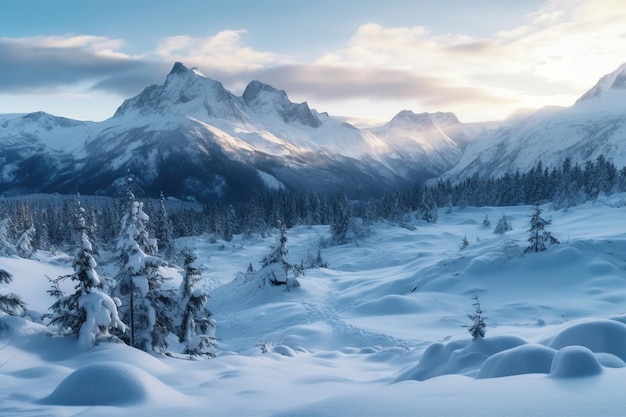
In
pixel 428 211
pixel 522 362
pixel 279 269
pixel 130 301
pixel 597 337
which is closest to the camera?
pixel 522 362

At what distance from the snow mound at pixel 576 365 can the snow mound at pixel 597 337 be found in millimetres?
3655

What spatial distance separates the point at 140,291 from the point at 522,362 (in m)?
13.1

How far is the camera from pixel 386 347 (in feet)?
60.7

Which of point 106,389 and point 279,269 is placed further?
point 279,269

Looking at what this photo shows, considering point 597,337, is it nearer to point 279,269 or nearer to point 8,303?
point 8,303

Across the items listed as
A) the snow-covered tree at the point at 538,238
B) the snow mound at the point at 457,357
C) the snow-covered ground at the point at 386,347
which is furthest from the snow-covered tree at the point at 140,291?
the snow-covered tree at the point at 538,238

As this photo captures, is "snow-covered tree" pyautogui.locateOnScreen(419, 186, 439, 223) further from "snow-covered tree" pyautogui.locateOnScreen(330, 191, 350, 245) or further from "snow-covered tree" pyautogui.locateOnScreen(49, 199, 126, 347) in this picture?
"snow-covered tree" pyautogui.locateOnScreen(49, 199, 126, 347)

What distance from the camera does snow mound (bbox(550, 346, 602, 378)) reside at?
6094 mm

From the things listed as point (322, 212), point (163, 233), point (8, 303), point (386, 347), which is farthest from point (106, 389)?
point (322, 212)

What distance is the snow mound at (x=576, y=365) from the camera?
6.09 metres

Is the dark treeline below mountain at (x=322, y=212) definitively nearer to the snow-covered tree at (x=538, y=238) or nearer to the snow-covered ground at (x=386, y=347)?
the snow-covered ground at (x=386, y=347)

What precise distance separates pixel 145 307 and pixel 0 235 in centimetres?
4387

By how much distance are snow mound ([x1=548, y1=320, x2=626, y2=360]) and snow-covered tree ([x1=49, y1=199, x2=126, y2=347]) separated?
1211cm

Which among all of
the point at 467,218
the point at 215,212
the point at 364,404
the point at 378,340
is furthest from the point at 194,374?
the point at 215,212
